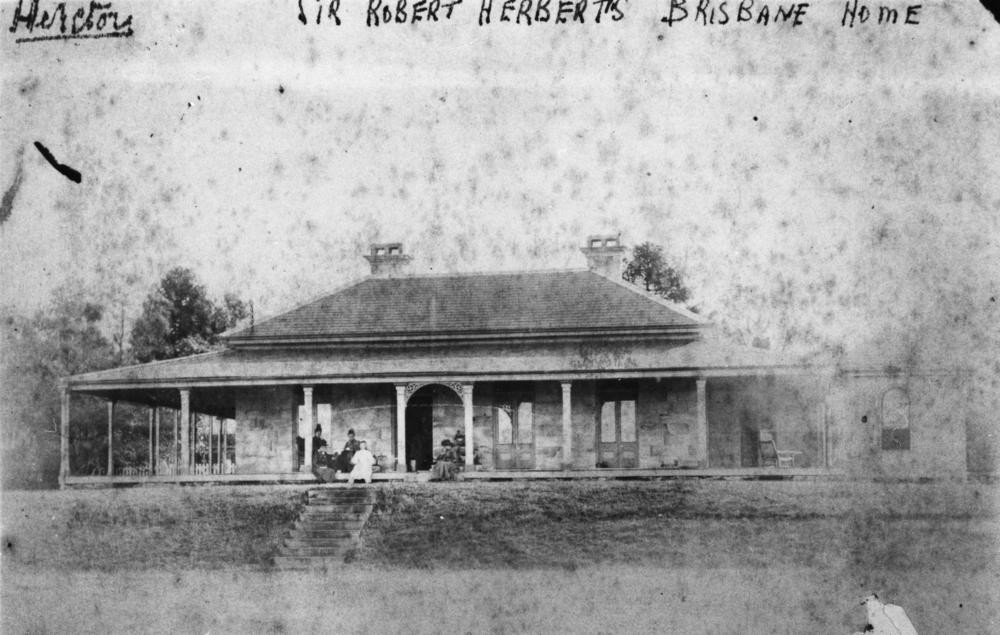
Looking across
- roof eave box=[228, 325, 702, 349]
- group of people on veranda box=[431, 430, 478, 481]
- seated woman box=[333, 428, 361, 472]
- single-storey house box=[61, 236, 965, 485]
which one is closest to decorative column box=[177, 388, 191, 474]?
single-storey house box=[61, 236, 965, 485]

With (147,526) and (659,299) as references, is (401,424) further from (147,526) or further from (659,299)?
(147,526)

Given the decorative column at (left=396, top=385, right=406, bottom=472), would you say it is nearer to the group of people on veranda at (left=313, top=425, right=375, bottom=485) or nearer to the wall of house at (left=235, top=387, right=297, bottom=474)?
the group of people on veranda at (left=313, top=425, right=375, bottom=485)

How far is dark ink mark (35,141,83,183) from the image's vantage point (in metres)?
12.9

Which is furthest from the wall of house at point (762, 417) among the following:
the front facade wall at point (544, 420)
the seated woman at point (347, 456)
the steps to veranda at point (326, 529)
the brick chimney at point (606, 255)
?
the steps to veranda at point (326, 529)

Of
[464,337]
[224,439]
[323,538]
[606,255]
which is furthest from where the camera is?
[224,439]

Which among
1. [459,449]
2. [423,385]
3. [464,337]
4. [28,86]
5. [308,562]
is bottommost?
[308,562]

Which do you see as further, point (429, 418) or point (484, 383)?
point (429, 418)

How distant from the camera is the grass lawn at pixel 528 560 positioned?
12.9 meters

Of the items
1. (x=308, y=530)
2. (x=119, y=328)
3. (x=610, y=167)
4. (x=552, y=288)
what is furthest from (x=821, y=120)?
Result: (x=119, y=328)

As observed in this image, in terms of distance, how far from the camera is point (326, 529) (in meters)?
16.2

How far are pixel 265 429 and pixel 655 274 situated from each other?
6750 mm

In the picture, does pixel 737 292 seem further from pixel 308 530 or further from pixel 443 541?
pixel 308 530

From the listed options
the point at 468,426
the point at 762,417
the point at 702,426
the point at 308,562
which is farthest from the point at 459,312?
the point at 308,562

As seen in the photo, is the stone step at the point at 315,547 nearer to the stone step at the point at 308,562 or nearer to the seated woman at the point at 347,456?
the stone step at the point at 308,562
